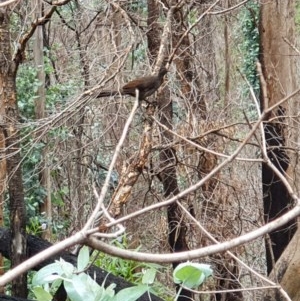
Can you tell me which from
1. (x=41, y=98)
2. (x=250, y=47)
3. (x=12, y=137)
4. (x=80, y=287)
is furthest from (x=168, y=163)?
(x=250, y=47)

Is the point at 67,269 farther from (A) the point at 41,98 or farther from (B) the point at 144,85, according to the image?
(A) the point at 41,98

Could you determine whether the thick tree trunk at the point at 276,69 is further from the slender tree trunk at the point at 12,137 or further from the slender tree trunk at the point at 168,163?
the slender tree trunk at the point at 12,137

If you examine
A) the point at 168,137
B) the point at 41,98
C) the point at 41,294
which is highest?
the point at 41,98

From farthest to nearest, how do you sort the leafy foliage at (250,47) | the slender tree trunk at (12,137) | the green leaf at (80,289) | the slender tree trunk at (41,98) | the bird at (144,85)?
the leafy foliage at (250,47), the slender tree trunk at (41,98), the slender tree trunk at (12,137), the bird at (144,85), the green leaf at (80,289)

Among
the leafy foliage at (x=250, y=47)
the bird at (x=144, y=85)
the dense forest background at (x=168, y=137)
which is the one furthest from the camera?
the leafy foliage at (x=250, y=47)

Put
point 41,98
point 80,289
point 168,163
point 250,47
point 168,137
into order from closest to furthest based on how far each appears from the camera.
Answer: point 80,289
point 168,137
point 168,163
point 41,98
point 250,47

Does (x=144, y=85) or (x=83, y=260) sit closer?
(x=83, y=260)

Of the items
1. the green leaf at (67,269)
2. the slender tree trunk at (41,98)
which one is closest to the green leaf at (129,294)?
the green leaf at (67,269)

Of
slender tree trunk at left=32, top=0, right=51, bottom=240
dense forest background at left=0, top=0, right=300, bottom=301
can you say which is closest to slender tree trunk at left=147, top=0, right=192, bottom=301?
dense forest background at left=0, top=0, right=300, bottom=301

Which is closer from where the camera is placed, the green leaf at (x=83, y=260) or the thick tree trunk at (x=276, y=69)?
the green leaf at (x=83, y=260)

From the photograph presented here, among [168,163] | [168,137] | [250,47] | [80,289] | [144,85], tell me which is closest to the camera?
[80,289]

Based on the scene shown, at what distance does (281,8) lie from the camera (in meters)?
6.36

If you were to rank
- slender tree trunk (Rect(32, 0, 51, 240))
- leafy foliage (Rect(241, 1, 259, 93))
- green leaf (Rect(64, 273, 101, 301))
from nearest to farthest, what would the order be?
green leaf (Rect(64, 273, 101, 301)), slender tree trunk (Rect(32, 0, 51, 240)), leafy foliage (Rect(241, 1, 259, 93))

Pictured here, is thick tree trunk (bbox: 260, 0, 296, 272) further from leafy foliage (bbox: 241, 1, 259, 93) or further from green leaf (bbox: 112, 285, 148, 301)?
green leaf (bbox: 112, 285, 148, 301)
